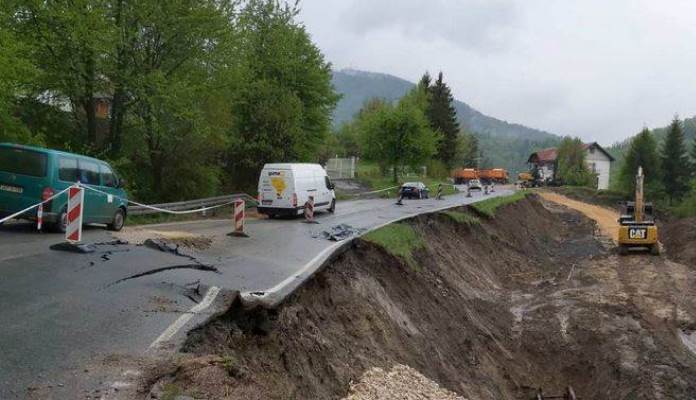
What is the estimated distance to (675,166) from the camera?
234 ft

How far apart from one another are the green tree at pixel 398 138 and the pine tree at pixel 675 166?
90.9 feet

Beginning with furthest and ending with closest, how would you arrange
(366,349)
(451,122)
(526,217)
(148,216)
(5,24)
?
(451,122) → (526,217) → (148,216) → (5,24) → (366,349)

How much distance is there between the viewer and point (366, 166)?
251 ft

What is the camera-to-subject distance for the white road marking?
21.6 ft

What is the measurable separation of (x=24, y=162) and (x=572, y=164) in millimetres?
92045

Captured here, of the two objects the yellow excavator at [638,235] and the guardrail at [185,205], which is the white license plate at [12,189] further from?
the yellow excavator at [638,235]

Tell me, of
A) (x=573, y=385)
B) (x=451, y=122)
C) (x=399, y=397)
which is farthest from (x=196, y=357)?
(x=451, y=122)

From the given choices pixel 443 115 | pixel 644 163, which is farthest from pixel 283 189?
pixel 443 115

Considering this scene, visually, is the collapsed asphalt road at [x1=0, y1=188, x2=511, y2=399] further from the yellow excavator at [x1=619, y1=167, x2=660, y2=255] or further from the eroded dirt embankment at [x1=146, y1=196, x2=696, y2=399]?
the yellow excavator at [x1=619, y1=167, x2=660, y2=255]

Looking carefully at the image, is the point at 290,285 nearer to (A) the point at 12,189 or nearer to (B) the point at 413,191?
(A) the point at 12,189

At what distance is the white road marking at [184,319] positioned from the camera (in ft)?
21.6

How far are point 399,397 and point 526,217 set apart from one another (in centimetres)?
3506

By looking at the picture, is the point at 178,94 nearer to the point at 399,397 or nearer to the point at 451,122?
the point at 399,397

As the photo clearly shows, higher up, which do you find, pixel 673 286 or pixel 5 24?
pixel 5 24
